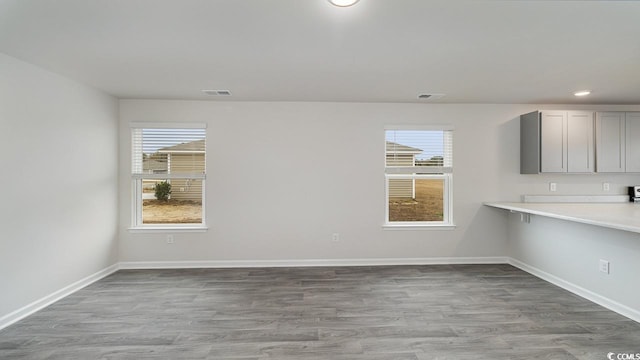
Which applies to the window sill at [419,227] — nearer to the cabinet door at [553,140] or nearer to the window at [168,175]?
the cabinet door at [553,140]

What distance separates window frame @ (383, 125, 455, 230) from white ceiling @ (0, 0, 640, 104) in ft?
2.56

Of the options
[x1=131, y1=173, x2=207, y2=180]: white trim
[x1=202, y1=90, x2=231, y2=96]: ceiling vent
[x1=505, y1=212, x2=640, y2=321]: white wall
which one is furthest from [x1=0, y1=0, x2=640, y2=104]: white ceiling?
[x1=505, y1=212, x2=640, y2=321]: white wall

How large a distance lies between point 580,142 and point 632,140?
73 cm

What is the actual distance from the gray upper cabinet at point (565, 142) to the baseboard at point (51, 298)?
5.94 meters

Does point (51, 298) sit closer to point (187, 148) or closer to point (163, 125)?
point (187, 148)

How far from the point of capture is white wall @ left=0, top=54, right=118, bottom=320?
2.76 metres

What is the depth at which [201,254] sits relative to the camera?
4426mm

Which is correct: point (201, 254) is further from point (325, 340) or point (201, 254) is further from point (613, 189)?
point (613, 189)

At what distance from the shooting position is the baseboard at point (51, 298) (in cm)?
275

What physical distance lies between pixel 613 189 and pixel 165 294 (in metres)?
6.21

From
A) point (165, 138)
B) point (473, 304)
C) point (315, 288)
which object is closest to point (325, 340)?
point (315, 288)

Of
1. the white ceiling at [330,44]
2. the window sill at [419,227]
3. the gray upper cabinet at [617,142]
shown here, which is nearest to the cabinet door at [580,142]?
the gray upper cabinet at [617,142]

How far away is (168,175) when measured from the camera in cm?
442

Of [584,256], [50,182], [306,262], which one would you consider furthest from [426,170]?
[50,182]
